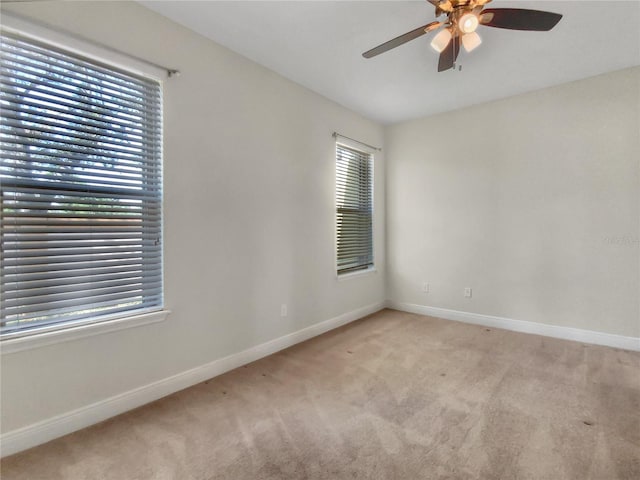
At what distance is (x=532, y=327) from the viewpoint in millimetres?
3482

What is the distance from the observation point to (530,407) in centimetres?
205

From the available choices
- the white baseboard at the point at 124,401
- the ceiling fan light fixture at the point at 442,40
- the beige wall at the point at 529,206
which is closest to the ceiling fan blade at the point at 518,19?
the ceiling fan light fixture at the point at 442,40

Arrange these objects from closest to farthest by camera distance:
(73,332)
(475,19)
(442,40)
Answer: (475,19) → (73,332) → (442,40)

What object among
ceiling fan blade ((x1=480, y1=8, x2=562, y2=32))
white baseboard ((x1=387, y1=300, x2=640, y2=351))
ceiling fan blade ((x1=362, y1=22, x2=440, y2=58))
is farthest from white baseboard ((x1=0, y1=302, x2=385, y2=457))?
ceiling fan blade ((x1=480, y1=8, x2=562, y2=32))

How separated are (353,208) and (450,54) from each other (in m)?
2.19

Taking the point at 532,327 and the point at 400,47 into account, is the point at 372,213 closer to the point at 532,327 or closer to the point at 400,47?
the point at 400,47

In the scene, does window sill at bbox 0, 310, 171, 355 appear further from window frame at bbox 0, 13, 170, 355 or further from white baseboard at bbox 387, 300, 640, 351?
white baseboard at bbox 387, 300, 640, 351

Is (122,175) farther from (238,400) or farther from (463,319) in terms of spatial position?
(463,319)

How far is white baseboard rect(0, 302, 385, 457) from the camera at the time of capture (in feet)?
5.42

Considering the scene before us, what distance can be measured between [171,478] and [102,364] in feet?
2.88

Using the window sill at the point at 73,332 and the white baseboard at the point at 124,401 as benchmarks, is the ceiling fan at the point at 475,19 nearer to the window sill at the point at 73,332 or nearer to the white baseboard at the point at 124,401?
the window sill at the point at 73,332

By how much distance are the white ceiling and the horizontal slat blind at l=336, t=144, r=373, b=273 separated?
2.66ft

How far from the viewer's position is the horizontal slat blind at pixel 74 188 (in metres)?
1.63

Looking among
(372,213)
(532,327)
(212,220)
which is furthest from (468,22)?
(532,327)
